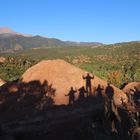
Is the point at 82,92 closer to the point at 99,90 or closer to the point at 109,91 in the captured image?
the point at 99,90

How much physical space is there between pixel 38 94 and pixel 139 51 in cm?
12053

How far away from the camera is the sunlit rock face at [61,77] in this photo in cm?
2817

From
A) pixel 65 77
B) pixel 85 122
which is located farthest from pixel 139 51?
pixel 85 122

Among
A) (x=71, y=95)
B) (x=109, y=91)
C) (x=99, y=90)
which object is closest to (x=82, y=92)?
(x=71, y=95)

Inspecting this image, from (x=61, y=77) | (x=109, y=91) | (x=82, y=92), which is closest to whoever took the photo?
(x=82, y=92)

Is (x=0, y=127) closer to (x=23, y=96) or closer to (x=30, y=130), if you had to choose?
(x=30, y=130)

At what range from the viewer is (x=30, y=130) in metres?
18.8

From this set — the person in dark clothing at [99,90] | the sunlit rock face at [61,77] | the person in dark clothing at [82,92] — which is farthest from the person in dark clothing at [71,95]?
the person in dark clothing at [99,90]

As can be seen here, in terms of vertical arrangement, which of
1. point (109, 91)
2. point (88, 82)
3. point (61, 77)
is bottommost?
point (109, 91)

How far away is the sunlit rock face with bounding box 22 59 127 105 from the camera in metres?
28.2

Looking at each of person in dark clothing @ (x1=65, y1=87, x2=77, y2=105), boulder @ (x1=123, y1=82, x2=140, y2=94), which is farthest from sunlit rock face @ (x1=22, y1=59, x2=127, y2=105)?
boulder @ (x1=123, y1=82, x2=140, y2=94)

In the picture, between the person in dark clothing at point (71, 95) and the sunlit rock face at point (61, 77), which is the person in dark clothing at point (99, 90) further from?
the person in dark clothing at point (71, 95)

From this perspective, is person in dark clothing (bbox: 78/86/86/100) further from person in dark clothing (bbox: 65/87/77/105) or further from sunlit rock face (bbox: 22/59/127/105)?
person in dark clothing (bbox: 65/87/77/105)

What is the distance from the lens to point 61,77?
29.8 meters
